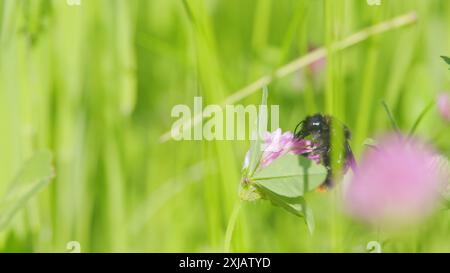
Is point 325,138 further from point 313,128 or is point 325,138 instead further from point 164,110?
point 164,110

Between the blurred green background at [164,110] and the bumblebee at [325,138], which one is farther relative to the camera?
the blurred green background at [164,110]

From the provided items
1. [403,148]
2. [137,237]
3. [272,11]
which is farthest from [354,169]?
[272,11]

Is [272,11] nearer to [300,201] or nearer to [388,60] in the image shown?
[388,60]

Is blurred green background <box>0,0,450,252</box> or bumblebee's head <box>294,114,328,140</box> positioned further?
blurred green background <box>0,0,450,252</box>

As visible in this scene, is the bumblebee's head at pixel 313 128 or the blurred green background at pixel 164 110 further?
the blurred green background at pixel 164 110

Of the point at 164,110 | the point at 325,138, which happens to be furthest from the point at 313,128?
the point at 164,110
